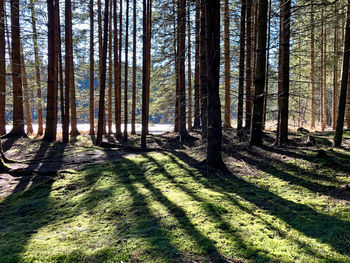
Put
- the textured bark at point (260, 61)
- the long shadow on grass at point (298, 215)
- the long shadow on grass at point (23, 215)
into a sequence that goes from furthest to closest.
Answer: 1. the textured bark at point (260, 61)
2. the long shadow on grass at point (23, 215)
3. the long shadow on grass at point (298, 215)

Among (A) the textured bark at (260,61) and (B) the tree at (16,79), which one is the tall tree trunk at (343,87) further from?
(B) the tree at (16,79)

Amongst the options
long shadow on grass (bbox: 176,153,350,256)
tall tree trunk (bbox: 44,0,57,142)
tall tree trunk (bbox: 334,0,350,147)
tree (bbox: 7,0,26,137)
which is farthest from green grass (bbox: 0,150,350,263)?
tree (bbox: 7,0,26,137)

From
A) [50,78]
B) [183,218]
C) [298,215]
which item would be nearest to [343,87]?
[298,215]

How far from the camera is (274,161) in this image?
6.20 m

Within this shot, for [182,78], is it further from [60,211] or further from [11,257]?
[11,257]

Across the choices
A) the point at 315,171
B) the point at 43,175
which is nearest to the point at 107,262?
the point at 315,171

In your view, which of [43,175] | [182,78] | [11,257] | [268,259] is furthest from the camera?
[182,78]

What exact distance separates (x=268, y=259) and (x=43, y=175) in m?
6.58

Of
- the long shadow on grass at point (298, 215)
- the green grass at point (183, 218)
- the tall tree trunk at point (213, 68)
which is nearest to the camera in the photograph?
the green grass at point (183, 218)

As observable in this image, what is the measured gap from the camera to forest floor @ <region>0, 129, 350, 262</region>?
2.77 m

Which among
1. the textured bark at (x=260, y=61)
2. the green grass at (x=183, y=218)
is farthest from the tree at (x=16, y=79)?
the textured bark at (x=260, y=61)

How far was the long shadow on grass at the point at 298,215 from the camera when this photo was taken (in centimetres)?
290

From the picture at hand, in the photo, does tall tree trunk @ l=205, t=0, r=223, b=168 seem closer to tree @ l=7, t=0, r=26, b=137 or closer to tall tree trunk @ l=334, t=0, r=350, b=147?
tall tree trunk @ l=334, t=0, r=350, b=147

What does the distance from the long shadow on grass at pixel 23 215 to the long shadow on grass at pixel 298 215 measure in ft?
11.3
